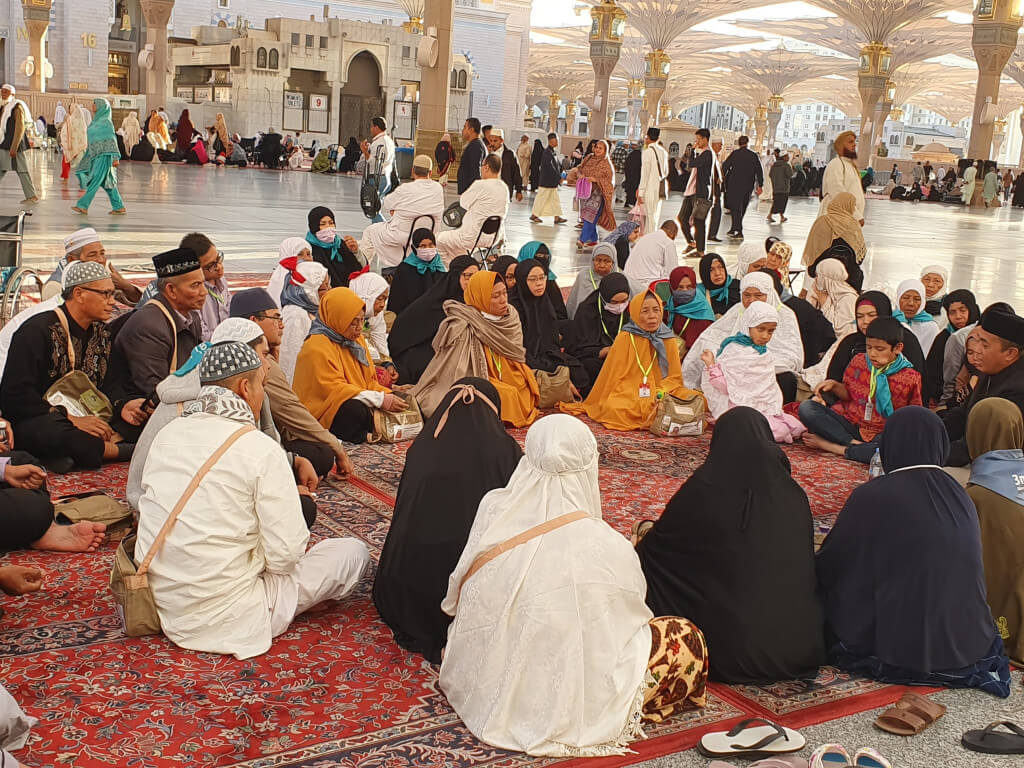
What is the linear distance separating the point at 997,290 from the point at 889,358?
518 cm

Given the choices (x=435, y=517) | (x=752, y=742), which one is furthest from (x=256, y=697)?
(x=752, y=742)

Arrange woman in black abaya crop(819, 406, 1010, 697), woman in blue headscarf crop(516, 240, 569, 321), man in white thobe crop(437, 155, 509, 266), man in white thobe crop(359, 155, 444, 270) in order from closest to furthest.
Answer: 1. woman in black abaya crop(819, 406, 1010, 697)
2. woman in blue headscarf crop(516, 240, 569, 321)
3. man in white thobe crop(359, 155, 444, 270)
4. man in white thobe crop(437, 155, 509, 266)

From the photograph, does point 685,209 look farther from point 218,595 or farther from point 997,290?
point 218,595

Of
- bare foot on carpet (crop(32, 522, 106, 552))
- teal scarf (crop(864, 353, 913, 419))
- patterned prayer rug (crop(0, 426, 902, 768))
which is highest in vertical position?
teal scarf (crop(864, 353, 913, 419))

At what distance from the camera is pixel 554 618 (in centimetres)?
207

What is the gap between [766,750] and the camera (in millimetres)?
2104

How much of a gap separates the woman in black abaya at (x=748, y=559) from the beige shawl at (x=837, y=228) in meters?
5.04

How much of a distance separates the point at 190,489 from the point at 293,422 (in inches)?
54.5

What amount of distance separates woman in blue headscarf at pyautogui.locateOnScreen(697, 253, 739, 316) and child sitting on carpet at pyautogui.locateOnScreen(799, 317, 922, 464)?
1.32m

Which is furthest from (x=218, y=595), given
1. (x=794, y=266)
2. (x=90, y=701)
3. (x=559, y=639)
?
(x=794, y=266)

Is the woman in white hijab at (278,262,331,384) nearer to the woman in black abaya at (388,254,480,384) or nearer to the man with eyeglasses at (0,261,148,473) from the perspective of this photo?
the woman in black abaya at (388,254,480,384)

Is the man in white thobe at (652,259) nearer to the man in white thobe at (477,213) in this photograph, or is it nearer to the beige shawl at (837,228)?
the man in white thobe at (477,213)

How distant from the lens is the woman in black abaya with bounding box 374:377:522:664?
8.37ft

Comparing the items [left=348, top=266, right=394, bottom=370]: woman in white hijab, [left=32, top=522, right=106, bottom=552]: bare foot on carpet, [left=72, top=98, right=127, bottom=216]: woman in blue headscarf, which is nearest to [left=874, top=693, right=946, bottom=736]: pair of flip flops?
[left=32, top=522, right=106, bottom=552]: bare foot on carpet
